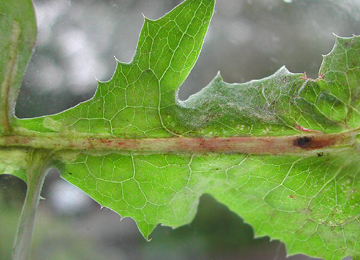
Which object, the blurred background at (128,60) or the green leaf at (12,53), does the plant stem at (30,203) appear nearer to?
the green leaf at (12,53)

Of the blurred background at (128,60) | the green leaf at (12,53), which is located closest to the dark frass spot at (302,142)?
the blurred background at (128,60)

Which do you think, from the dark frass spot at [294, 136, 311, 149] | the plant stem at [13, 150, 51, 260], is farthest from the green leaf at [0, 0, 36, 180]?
the dark frass spot at [294, 136, 311, 149]

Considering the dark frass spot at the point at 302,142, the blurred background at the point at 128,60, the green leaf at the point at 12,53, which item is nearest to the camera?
the green leaf at the point at 12,53

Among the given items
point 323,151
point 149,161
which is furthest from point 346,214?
point 149,161

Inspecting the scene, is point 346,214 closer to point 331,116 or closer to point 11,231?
point 331,116

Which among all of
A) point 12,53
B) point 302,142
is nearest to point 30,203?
point 12,53

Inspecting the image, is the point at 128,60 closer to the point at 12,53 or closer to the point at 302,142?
the point at 12,53

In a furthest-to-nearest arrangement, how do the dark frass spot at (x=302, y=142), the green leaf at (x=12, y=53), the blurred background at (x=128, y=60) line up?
the blurred background at (x=128, y=60), the dark frass spot at (x=302, y=142), the green leaf at (x=12, y=53)
